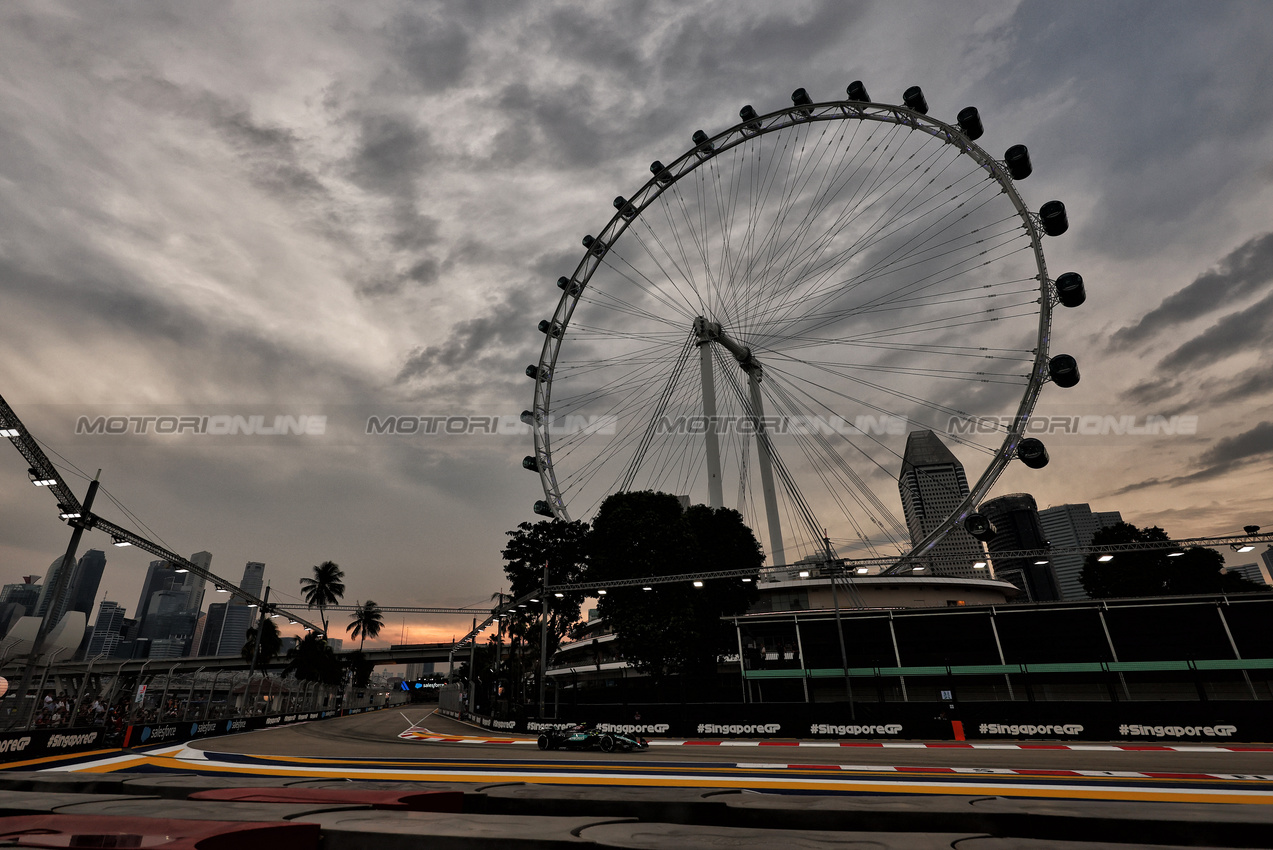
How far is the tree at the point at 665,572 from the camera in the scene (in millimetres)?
40250

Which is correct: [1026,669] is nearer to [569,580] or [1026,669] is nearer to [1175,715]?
A: [1175,715]

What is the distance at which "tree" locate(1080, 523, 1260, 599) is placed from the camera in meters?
56.4

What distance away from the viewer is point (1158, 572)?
188 feet

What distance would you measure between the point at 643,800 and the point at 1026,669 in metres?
49.2

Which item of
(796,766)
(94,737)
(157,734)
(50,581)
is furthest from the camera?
(50,581)

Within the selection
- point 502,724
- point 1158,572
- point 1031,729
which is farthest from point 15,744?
point 1158,572

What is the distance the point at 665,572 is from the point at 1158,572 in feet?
171

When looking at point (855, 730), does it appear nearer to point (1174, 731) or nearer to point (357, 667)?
point (1174, 731)

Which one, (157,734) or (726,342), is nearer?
(157,734)

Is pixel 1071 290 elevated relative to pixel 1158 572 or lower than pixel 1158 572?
elevated

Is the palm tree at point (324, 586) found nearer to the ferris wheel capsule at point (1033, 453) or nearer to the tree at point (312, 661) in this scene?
the tree at point (312, 661)

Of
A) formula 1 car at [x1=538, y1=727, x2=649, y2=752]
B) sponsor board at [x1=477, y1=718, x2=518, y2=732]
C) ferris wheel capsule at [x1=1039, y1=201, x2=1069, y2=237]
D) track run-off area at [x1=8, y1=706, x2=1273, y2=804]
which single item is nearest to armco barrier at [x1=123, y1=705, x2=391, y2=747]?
track run-off area at [x1=8, y1=706, x2=1273, y2=804]

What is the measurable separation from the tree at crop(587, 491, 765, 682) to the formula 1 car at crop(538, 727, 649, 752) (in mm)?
13495

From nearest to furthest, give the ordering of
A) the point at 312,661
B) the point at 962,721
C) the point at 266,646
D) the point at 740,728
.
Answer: the point at 962,721, the point at 740,728, the point at 312,661, the point at 266,646
